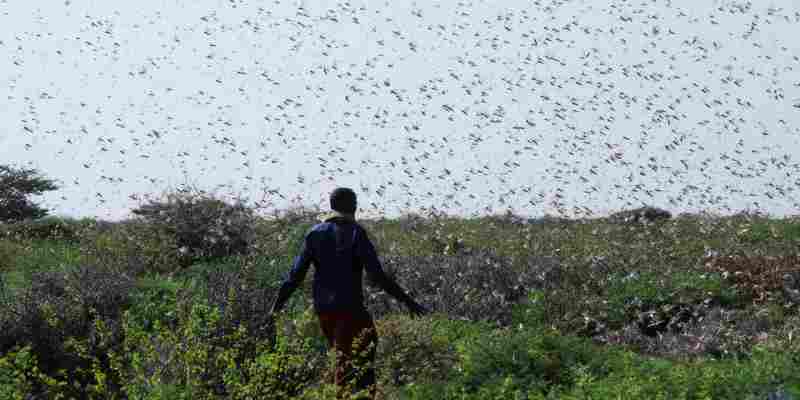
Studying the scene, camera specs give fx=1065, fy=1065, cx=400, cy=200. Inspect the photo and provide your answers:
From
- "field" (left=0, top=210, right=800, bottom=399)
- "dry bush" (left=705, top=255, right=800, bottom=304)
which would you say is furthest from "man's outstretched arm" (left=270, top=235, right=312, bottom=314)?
"dry bush" (left=705, top=255, right=800, bottom=304)

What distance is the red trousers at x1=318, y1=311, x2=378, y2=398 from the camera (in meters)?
8.45

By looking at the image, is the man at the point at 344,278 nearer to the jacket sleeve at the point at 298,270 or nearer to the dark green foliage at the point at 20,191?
the jacket sleeve at the point at 298,270

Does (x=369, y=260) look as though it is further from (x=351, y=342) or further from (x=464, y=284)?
(x=464, y=284)

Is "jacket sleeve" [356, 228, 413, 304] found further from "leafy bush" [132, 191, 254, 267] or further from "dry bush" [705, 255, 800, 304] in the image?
"leafy bush" [132, 191, 254, 267]

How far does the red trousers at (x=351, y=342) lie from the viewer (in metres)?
8.45

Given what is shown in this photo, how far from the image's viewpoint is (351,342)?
28.2 feet

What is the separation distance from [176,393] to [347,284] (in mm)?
1774

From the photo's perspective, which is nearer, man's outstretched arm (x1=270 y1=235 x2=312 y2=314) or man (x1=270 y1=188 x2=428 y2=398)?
man (x1=270 y1=188 x2=428 y2=398)

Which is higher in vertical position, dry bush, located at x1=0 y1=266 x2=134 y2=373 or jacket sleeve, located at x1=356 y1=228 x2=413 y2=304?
jacket sleeve, located at x1=356 y1=228 x2=413 y2=304

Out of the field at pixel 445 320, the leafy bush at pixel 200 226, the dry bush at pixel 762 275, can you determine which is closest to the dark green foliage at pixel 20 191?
the field at pixel 445 320

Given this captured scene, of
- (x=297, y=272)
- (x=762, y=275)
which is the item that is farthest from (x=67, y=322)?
(x=762, y=275)

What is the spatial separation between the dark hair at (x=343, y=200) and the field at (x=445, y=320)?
1162 mm

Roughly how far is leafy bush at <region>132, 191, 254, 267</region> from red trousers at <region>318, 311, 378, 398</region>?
31.0ft

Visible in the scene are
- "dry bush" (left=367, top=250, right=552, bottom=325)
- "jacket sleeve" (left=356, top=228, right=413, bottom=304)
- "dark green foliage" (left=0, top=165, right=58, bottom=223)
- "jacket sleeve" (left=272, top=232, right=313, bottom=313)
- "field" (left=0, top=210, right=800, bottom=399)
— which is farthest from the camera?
"dark green foliage" (left=0, top=165, right=58, bottom=223)
